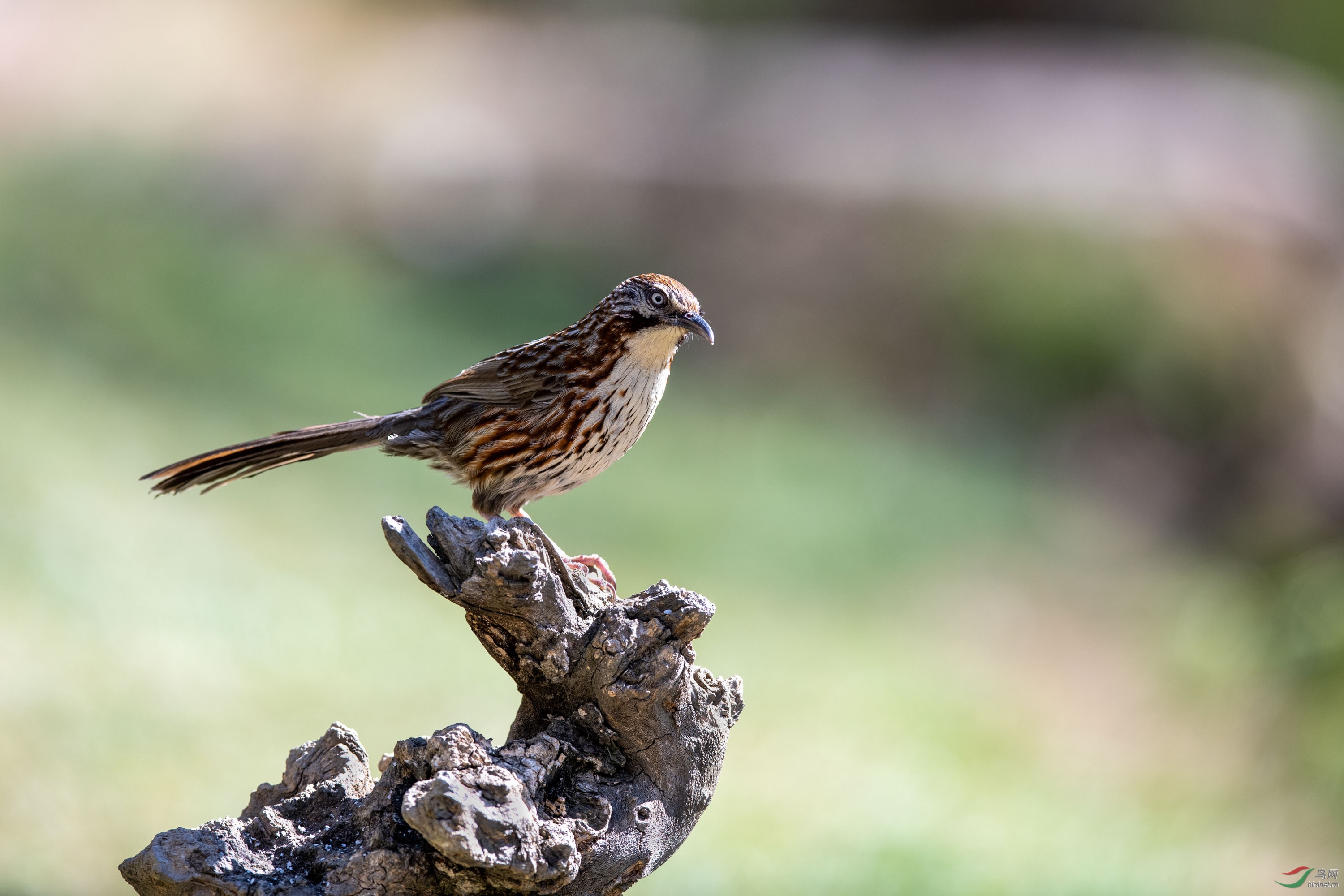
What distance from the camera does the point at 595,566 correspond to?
3930 mm

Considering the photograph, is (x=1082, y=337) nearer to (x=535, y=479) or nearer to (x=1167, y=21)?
(x=535, y=479)

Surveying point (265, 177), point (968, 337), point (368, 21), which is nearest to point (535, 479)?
point (968, 337)

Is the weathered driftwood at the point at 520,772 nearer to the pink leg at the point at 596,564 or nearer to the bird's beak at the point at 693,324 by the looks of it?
the pink leg at the point at 596,564

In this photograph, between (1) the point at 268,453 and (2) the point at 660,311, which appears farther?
(2) the point at 660,311

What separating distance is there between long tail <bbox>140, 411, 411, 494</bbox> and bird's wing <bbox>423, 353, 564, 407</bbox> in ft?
0.70

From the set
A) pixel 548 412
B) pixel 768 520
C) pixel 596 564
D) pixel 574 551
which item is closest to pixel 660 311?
pixel 548 412

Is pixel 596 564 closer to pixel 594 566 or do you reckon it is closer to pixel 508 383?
pixel 594 566

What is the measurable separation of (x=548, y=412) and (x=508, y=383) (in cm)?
20

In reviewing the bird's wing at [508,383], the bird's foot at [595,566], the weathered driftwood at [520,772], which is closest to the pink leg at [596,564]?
the bird's foot at [595,566]

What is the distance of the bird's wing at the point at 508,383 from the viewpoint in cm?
422

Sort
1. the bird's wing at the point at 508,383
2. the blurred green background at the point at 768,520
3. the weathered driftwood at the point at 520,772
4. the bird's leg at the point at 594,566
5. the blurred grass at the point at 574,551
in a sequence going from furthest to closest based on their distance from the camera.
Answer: the blurred green background at the point at 768,520
the blurred grass at the point at 574,551
the bird's wing at the point at 508,383
the bird's leg at the point at 594,566
the weathered driftwood at the point at 520,772

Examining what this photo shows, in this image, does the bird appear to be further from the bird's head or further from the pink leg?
the pink leg

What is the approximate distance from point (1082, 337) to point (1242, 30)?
14.2 m

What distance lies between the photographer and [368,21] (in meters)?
23.6
